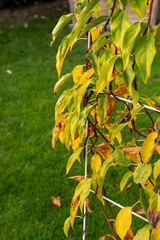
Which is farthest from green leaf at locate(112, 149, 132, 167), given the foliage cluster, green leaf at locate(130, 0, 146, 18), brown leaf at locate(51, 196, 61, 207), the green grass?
brown leaf at locate(51, 196, 61, 207)

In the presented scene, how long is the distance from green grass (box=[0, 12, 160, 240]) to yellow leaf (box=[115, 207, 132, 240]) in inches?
41.0

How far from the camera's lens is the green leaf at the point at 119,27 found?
2.83 feet

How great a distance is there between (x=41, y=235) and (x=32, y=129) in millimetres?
1265

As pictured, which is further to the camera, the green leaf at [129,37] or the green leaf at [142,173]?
the green leaf at [142,173]

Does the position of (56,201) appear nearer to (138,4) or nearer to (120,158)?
(120,158)

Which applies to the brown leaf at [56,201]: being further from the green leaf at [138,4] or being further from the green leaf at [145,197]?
the green leaf at [138,4]

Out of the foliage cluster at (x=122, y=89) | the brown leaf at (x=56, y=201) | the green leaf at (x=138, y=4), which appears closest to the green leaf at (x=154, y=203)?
the foliage cluster at (x=122, y=89)

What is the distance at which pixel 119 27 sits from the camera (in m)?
0.87

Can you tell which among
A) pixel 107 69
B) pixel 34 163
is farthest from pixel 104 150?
pixel 34 163

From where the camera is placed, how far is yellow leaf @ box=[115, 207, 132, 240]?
109 cm

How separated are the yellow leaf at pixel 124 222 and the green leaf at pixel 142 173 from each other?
0.50 ft

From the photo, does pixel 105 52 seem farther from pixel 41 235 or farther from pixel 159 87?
pixel 159 87

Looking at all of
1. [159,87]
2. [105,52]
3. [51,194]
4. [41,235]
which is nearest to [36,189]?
[51,194]

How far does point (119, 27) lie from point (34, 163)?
6.62ft
